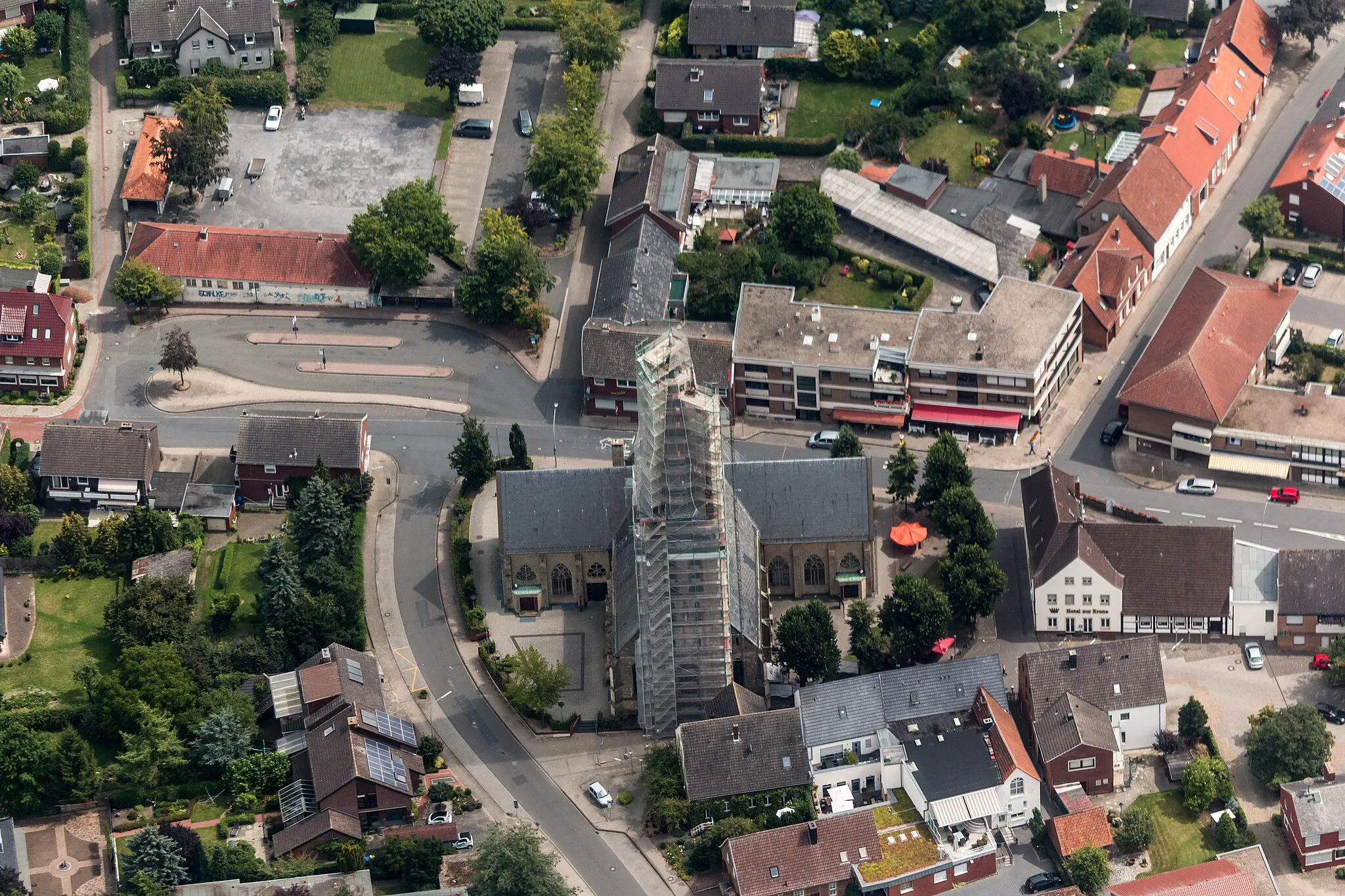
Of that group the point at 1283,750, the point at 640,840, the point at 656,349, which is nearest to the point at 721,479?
the point at 656,349

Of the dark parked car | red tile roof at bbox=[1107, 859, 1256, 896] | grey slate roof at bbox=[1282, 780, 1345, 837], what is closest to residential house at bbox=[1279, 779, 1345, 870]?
grey slate roof at bbox=[1282, 780, 1345, 837]

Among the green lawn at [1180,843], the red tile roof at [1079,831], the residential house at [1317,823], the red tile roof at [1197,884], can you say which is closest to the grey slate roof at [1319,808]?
the residential house at [1317,823]

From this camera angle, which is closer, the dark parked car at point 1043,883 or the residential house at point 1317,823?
the dark parked car at point 1043,883

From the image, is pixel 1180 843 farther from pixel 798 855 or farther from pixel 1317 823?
pixel 798 855

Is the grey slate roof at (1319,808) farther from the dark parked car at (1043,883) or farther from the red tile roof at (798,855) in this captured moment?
the red tile roof at (798,855)

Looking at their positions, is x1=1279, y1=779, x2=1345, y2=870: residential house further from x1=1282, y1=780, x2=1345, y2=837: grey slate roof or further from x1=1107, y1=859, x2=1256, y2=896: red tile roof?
x1=1107, y1=859, x2=1256, y2=896: red tile roof

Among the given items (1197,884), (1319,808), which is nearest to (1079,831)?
(1197,884)
